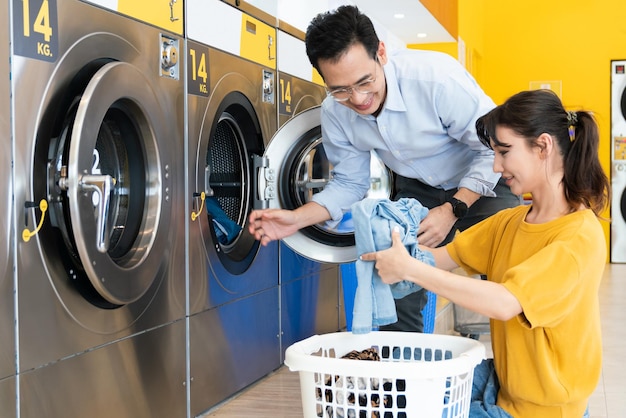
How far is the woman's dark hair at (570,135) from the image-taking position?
1.70m

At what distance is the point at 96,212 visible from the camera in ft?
6.44

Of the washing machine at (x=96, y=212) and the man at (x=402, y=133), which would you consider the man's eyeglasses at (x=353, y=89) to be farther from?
the washing machine at (x=96, y=212)

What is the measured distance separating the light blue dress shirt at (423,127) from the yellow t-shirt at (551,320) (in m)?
0.51

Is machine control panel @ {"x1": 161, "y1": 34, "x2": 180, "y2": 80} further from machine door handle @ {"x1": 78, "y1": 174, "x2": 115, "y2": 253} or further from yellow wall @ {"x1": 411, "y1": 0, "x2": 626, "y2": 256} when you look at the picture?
yellow wall @ {"x1": 411, "y1": 0, "x2": 626, "y2": 256}

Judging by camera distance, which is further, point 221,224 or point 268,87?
point 268,87

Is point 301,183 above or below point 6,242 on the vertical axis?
above

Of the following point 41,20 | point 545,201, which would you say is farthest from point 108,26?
point 545,201

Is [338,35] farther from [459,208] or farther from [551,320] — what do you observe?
[551,320]

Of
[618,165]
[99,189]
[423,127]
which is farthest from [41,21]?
[618,165]

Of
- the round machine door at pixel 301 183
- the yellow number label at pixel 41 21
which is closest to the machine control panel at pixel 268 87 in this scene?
the round machine door at pixel 301 183

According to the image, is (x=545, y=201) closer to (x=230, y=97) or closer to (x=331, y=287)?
(x=230, y=97)

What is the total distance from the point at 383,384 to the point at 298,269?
2.02 meters

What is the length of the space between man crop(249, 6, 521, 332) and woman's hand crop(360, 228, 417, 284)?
19.1 inches

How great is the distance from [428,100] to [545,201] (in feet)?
2.08
